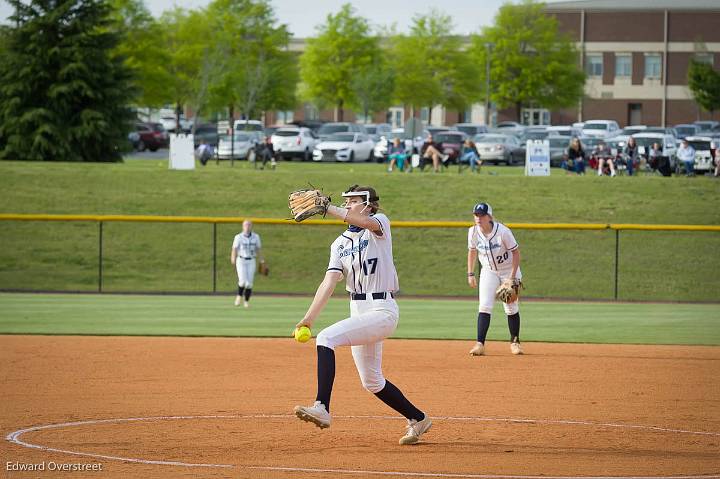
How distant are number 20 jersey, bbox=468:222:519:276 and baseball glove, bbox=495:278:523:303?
25 cm

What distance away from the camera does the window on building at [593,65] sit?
86000mm

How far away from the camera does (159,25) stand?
6562cm

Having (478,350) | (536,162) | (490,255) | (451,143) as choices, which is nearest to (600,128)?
(451,143)

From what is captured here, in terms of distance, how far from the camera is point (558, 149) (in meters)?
50.3

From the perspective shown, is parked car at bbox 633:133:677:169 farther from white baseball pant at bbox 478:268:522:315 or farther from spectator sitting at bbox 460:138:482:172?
white baseball pant at bbox 478:268:522:315

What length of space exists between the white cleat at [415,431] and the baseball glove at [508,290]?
19.0 feet

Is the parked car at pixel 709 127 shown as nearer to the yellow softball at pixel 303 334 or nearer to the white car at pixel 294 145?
the white car at pixel 294 145

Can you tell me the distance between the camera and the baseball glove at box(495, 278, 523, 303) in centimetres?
1545

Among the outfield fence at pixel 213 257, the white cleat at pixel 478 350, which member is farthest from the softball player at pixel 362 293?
the outfield fence at pixel 213 257

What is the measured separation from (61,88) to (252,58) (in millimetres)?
29873

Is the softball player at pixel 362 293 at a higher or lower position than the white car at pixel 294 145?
lower

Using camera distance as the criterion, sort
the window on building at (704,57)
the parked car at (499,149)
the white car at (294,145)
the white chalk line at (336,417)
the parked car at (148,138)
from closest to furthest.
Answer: the white chalk line at (336,417)
the parked car at (499,149)
the white car at (294,145)
the parked car at (148,138)
the window on building at (704,57)

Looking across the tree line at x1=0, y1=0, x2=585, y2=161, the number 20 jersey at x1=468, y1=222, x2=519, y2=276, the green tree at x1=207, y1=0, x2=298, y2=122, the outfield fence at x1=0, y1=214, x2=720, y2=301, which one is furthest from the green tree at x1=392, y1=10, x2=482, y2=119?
the number 20 jersey at x1=468, y1=222, x2=519, y2=276

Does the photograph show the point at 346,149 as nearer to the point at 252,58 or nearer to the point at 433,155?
the point at 433,155
